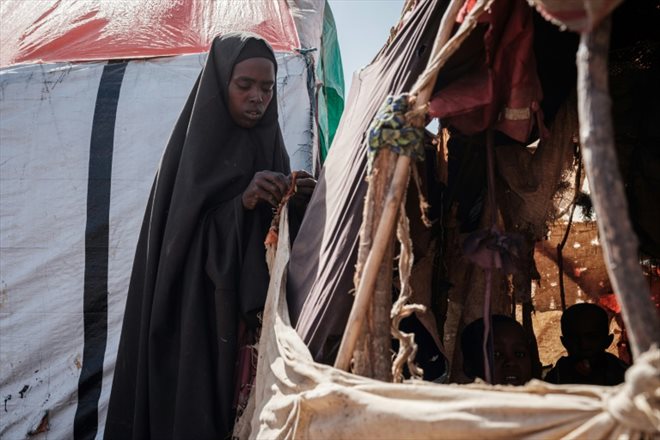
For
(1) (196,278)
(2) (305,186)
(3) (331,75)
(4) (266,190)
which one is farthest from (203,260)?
(3) (331,75)

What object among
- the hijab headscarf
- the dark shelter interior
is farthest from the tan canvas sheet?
the hijab headscarf

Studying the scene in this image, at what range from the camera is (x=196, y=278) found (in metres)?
2.69

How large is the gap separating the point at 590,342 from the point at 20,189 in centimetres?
396

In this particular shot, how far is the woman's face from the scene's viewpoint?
2977 mm

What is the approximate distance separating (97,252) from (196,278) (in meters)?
2.71

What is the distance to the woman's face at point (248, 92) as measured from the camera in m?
2.98

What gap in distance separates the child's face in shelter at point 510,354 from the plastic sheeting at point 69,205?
8.17 feet

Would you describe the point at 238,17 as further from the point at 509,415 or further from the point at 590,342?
the point at 509,415

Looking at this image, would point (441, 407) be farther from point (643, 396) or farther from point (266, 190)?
point (266, 190)

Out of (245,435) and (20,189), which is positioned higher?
(20,189)

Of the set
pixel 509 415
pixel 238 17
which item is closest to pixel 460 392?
pixel 509 415

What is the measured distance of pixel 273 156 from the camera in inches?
122

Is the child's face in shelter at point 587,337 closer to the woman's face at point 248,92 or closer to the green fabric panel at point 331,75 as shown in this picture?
the woman's face at point 248,92

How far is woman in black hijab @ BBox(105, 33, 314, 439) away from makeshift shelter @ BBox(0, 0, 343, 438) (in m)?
2.21
